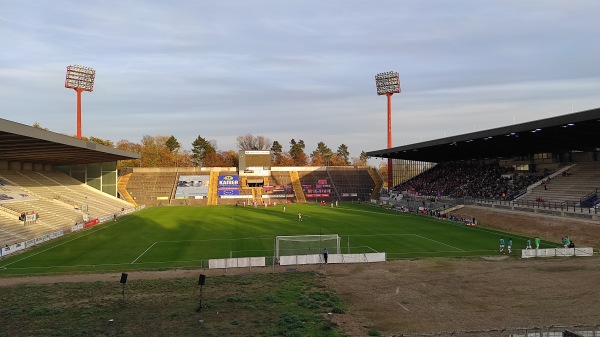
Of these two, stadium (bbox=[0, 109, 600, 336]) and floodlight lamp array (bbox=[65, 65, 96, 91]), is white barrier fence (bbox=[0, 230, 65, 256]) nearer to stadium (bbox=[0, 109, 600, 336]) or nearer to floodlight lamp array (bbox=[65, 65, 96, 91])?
stadium (bbox=[0, 109, 600, 336])

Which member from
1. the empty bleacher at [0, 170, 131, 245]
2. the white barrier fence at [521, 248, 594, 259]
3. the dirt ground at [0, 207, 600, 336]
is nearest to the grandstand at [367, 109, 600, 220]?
the white barrier fence at [521, 248, 594, 259]

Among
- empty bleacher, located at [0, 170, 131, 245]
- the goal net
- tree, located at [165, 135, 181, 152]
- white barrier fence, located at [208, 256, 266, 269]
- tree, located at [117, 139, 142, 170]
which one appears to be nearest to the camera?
white barrier fence, located at [208, 256, 266, 269]

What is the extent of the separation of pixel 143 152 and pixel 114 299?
4234 inches

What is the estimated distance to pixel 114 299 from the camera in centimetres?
1975

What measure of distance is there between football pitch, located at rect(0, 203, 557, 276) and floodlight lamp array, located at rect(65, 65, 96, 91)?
3925 centimetres

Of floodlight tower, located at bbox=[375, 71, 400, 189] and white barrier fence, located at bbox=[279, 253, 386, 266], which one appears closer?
white barrier fence, located at bbox=[279, 253, 386, 266]

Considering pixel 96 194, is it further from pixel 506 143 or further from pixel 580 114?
pixel 580 114

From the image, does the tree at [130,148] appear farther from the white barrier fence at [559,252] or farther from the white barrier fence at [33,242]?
the white barrier fence at [559,252]

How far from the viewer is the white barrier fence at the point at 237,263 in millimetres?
26719

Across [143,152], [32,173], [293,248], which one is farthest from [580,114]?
[143,152]

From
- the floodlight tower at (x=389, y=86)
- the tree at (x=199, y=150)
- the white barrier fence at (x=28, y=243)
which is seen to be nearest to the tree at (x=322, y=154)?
the tree at (x=199, y=150)

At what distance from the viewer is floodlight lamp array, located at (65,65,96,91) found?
78.4 meters

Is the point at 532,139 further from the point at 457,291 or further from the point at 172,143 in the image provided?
the point at 172,143

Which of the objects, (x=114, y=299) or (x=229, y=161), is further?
(x=229, y=161)
